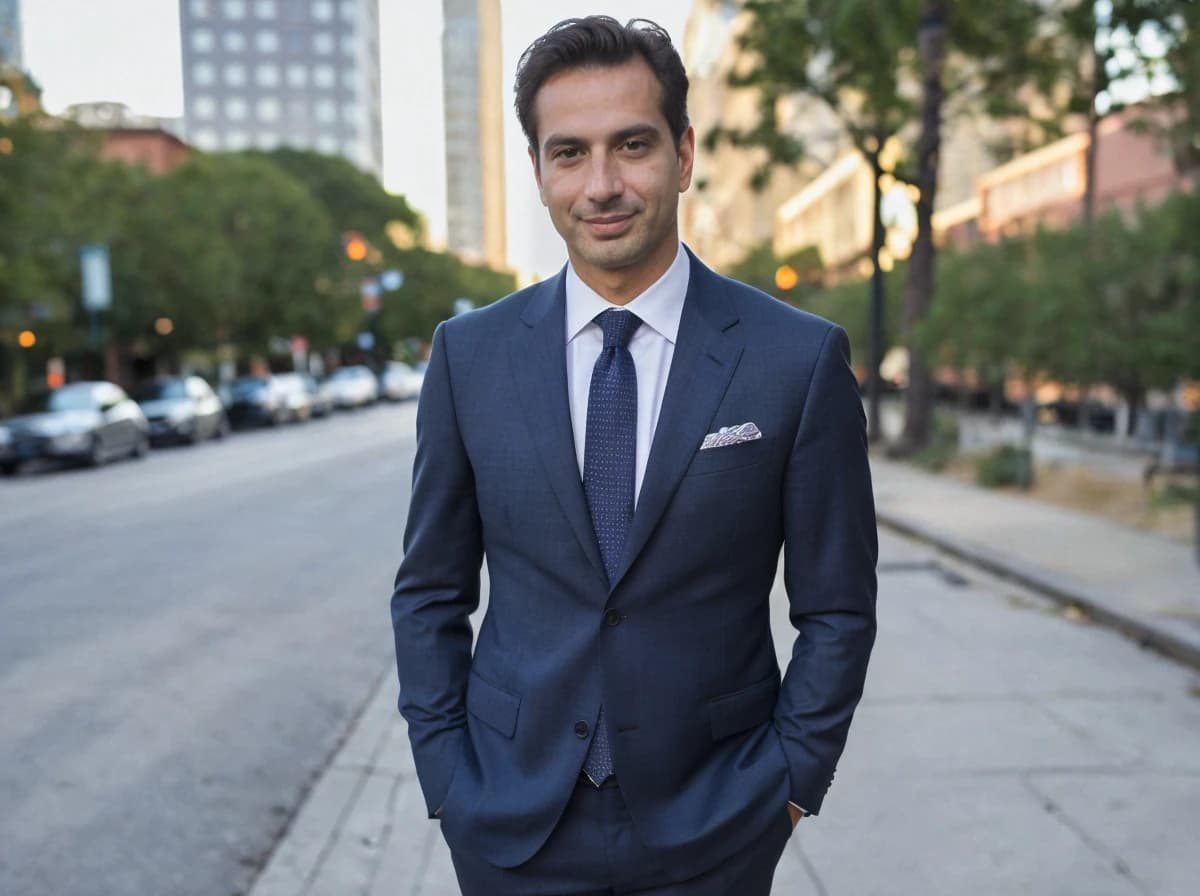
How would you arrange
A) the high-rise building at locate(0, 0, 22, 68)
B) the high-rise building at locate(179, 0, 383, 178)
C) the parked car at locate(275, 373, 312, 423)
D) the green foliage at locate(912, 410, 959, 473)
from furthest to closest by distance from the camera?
1. the high-rise building at locate(179, 0, 383, 178)
2. the parked car at locate(275, 373, 312, 423)
3. the high-rise building at locate(0, 0, 22, 68)
4. the green foliage at locate(912, 410, 959, 473)

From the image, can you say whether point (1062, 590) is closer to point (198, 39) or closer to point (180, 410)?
point (180, 410)

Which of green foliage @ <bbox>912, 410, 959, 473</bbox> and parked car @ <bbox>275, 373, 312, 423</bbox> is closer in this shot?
green foliage @ <bbox>912, 410, 959, 473</bbox>

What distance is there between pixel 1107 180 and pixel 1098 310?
25.9 m

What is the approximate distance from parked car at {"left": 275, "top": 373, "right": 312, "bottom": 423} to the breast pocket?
1626 inches

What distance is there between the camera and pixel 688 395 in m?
2.07

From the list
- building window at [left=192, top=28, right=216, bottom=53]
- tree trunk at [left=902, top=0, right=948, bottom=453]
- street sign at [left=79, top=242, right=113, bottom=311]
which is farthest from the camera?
building window at [left=192, top=28, right=216, bottom=53]

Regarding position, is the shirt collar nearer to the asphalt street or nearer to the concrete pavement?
the concrete pavement

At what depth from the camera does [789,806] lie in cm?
214

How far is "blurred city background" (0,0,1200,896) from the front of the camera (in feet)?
15.5

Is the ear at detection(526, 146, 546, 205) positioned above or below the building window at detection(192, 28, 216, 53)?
below

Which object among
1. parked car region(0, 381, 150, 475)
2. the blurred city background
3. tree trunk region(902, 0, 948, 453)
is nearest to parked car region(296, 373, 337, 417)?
the blurred city background

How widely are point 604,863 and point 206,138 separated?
14123cm

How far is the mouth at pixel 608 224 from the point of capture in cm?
209

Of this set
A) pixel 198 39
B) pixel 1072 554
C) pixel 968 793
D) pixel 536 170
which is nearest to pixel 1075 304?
pixel 1072 554
